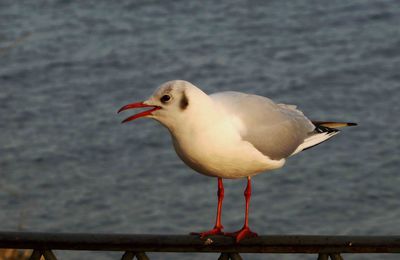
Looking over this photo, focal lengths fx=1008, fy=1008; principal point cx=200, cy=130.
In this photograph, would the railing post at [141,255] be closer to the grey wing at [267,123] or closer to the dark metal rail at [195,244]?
the dark metal rail at [195,244]

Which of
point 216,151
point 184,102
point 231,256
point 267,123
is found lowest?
point 231,256

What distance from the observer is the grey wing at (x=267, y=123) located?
15.1ft

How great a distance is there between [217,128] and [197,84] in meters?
8.81

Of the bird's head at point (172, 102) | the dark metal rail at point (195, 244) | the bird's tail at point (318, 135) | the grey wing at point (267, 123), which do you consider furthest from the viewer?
the bird's tail at point (318, 135)

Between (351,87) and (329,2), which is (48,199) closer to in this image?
(351,87)

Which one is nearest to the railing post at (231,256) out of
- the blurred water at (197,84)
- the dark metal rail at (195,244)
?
the dark metal rail at (195,244)

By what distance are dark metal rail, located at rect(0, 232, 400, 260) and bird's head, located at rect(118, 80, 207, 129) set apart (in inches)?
26.8

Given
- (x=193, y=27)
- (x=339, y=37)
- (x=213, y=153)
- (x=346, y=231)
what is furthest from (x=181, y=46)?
(x=213, y=153)

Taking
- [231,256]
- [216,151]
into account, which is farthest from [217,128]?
[231,256]

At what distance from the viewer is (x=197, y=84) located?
518 inches

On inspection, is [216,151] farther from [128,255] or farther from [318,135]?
[318,135]

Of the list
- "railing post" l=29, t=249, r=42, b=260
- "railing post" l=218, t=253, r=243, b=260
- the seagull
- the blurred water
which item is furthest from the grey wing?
the blurred water

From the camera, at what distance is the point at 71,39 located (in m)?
15.7

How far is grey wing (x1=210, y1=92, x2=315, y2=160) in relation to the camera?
461 centimetres
